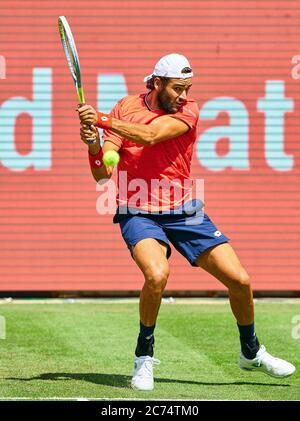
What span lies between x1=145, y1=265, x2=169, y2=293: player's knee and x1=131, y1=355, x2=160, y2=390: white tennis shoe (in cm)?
51

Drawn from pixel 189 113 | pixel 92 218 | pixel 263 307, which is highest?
pixel 189 113

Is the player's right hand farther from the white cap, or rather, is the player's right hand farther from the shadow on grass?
the shadow on grass

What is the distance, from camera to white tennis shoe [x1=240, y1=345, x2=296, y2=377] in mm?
8531

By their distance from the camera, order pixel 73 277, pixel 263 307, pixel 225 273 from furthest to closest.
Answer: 1. pixel 73 277
2. pixel 263 307
3. pixel 225 273

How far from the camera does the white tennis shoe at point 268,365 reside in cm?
853

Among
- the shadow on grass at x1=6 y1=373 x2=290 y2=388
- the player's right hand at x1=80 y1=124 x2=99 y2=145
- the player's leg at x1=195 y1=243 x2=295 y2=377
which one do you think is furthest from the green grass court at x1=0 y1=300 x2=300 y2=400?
the player's right hand at x1=80 y1=124 x2=99 y2=145

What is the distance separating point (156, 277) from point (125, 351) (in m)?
2.26

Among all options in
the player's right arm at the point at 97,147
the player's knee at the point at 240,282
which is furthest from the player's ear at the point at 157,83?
the player's knee at the point at 240,282
